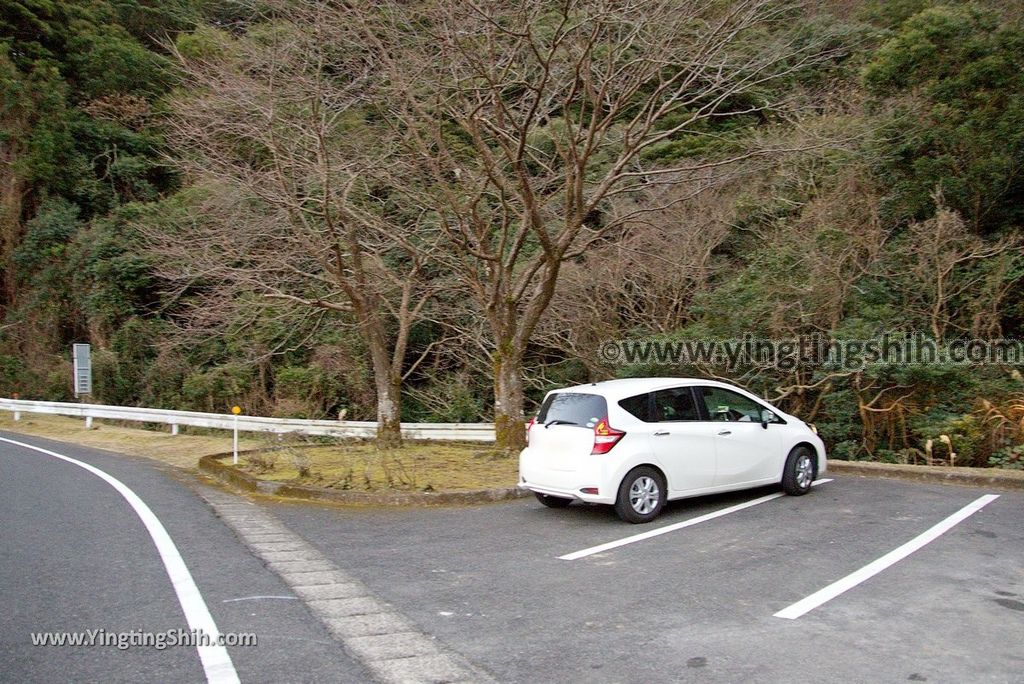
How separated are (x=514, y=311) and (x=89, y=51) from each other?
29.4m

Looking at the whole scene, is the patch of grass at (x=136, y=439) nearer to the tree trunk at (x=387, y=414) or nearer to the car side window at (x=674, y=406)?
the tree trunk at (x=387, y=414)

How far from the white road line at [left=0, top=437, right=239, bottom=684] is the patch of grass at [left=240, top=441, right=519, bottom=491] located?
220 centimetres

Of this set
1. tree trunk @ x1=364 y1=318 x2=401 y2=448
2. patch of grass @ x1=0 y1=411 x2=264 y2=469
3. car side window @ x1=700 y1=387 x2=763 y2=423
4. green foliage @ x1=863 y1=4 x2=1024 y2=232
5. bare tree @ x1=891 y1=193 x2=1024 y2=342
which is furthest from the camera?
patch of grass @ x1=0 y1=411 x2=264 y2=469

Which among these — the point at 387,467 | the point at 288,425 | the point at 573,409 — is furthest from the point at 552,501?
the point at 288,425

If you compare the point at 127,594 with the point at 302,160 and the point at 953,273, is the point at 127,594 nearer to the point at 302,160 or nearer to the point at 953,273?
the point at 302,160

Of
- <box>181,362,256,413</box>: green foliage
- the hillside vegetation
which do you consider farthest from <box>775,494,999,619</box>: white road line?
<box>181,362,256,413</box>: green foliage

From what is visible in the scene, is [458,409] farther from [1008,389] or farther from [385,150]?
[1008,389]

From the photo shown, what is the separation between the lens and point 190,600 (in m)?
5.86

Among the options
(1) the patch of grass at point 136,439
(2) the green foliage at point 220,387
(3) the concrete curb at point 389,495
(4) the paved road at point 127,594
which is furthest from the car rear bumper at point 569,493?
(2) the green foliage at point 220,387

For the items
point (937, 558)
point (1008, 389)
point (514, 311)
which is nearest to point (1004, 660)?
point (937, 558)

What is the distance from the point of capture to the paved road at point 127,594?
460 centimetres

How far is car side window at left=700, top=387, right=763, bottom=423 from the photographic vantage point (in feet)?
31.1

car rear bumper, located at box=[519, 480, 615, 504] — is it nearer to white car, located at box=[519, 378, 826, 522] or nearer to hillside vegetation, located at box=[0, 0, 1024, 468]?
white car, located at box=[519, 378, 826, 522]

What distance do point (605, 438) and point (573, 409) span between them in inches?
26.0
